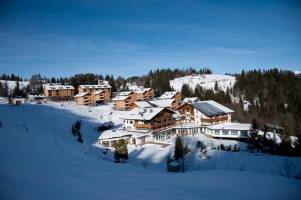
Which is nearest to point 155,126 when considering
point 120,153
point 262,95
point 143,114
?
point 143,114

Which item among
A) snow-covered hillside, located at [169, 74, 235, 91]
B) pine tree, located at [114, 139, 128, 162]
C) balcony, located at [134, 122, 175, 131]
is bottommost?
pine tree, located at [114, 139, 128, 162]

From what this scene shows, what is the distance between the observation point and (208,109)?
4809 cm

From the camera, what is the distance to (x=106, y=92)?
78.1 meters

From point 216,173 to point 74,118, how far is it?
3776cm

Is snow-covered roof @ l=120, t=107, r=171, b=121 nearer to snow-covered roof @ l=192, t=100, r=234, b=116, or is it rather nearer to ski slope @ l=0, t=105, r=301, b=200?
snow-covered roof @ l=192, t=100, r=234, b=116

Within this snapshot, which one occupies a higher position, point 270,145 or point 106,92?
point 106,92

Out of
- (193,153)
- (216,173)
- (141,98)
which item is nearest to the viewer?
(216,173)

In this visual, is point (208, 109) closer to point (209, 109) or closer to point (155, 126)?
point (209, 109)

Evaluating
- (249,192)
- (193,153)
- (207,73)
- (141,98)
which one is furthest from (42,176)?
(207,73)

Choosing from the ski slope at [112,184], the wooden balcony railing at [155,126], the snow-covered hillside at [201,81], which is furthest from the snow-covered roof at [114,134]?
the snow-covered hillside at [201,81]

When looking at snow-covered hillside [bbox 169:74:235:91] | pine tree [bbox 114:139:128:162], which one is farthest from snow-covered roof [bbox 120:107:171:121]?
snow-covered hillside [bbox 169:74:235:91]

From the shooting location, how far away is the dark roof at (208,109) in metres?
46.6

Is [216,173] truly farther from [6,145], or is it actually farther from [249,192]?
[6,145]

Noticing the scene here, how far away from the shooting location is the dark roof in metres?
46.6
